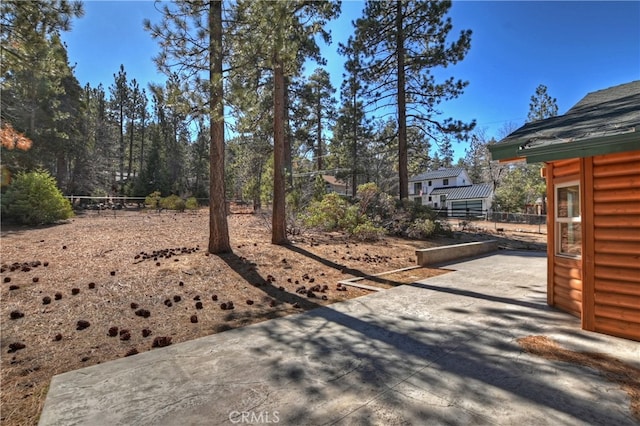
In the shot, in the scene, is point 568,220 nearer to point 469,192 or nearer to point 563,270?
point 563,270

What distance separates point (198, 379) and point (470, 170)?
50.9 m

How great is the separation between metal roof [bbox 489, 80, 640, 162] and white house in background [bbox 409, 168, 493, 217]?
90.8 feet

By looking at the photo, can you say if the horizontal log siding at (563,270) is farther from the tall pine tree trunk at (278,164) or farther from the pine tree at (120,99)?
the pine tree at (120,99)

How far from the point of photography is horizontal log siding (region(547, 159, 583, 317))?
3850 mm

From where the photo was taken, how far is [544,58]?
1275 cm

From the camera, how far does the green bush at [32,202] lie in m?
10.5

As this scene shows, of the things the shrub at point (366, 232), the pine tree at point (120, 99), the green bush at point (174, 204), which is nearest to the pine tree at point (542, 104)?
the shrub at point (366, 232)

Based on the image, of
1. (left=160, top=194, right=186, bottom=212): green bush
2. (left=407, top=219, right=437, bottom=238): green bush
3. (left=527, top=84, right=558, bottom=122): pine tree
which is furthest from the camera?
(left=527, top=84, right=558, bottom=122): pine tree

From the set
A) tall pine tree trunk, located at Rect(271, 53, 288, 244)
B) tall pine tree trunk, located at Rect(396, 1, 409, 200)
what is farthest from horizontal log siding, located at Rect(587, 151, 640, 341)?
tall pine tree trunk, located at Rect(396, 1, 409, 200)

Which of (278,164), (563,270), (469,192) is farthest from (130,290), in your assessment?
(469,192)

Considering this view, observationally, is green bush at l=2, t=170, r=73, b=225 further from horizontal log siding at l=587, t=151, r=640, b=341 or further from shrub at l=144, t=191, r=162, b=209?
horizontal log siding at l=587, t=151, r=640, b=341

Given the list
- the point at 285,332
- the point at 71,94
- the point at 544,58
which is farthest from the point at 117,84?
the point at 285,332

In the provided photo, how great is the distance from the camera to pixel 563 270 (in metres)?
4.16

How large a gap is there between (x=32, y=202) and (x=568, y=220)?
14.1 metres
